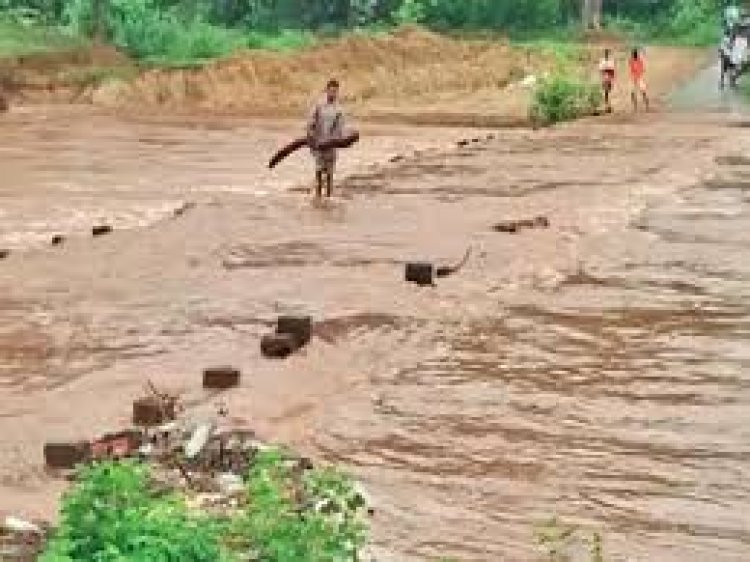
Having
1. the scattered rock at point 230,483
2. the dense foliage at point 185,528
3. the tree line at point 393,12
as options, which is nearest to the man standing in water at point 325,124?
the scattered rock at point 230,483

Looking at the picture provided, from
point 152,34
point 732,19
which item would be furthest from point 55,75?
point 732,19

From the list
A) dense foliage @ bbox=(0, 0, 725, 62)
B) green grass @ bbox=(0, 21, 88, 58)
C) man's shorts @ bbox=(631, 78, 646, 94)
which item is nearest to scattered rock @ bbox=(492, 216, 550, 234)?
man's shorts @ bbox=(631, 78, 646, 94)

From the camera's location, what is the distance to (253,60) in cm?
4722

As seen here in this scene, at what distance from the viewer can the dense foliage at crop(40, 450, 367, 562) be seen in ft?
22.2

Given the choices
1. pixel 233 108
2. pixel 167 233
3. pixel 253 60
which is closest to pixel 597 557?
pixel 167 233

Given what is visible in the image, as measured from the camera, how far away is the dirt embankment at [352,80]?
4331cm

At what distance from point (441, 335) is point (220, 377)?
2.63 metres

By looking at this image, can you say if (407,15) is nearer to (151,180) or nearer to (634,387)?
(151,180)

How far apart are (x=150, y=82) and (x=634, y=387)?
34.1 metres

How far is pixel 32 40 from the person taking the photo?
48406 millimetres

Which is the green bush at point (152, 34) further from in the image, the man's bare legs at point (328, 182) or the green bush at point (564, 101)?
the man's bare legs at point (328, 182)

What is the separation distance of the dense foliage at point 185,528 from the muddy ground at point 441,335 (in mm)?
1254

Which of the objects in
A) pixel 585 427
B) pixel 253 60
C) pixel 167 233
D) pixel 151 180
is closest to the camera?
pixel 585 427

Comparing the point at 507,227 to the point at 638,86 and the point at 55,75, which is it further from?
the point at 55,75
